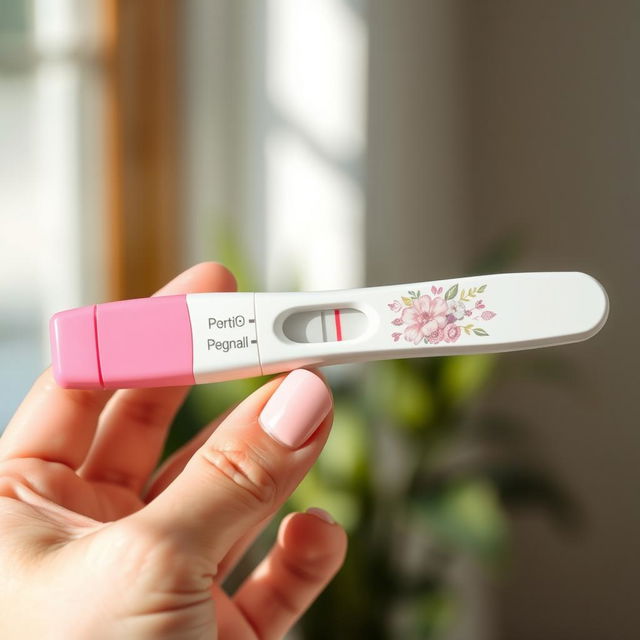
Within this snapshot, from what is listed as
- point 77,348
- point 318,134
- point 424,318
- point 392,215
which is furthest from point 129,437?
point 392,215

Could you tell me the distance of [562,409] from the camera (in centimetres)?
206

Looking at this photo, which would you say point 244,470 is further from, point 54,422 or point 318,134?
point 318,134

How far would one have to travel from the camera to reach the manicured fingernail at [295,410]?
0.47 meters

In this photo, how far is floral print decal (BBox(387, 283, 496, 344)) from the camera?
51cm

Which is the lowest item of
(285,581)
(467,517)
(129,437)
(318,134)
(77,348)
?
(467,517)

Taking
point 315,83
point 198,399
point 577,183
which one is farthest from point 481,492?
point 577,183

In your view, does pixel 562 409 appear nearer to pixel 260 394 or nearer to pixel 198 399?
pixel 198 399

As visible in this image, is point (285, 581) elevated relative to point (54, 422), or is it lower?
lower

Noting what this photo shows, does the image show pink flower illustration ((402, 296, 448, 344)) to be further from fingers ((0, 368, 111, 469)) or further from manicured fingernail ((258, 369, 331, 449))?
fingers ((0, 368, 111, 469))

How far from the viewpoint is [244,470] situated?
45cm

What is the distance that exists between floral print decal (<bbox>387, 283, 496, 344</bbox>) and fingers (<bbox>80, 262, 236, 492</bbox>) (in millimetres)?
263

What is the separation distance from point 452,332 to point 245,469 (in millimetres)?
159

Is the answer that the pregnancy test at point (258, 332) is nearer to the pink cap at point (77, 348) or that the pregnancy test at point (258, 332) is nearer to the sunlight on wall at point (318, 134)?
the pink cap at point (77, 348)

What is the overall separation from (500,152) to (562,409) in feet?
2.24
